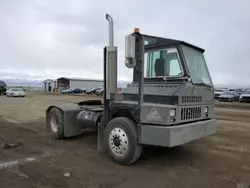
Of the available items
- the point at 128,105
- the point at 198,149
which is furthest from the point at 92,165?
the point at 198,149

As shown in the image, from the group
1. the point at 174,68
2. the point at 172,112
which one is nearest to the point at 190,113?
the point at 172,112

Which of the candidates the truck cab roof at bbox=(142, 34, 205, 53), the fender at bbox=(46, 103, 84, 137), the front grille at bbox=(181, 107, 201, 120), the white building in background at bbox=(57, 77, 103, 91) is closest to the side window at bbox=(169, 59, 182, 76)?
the truck cab roof at bbox=(142, 34, 205, 53)

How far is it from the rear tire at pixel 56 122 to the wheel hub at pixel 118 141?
96.5 inches

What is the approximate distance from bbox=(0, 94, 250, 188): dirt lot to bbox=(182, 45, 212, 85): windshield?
180 centimetres

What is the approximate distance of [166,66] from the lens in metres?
5.61

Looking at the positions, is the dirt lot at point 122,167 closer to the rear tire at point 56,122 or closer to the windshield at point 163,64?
the rear tire at point 56,122

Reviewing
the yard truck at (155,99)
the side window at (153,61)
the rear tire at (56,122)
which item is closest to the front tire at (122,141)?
the yard truck at (155,99)

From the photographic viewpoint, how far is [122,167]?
5125 millimetres

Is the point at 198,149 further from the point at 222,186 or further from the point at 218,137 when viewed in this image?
the point at 222,186

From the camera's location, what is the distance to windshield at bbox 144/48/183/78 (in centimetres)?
543

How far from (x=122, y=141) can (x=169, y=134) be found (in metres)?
1.04

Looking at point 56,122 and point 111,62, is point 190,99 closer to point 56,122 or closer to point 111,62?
point 111,62

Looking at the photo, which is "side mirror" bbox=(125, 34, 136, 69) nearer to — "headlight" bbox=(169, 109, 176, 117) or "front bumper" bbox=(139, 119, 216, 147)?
"headlight" bbox=(169, 109, 176, 117)

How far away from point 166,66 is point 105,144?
7.12ft
